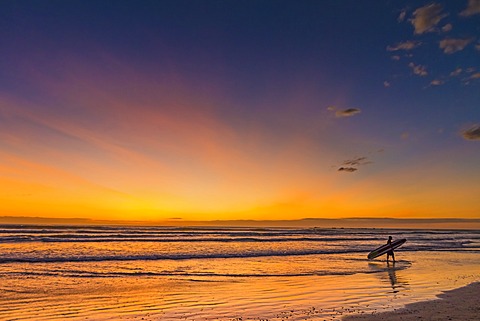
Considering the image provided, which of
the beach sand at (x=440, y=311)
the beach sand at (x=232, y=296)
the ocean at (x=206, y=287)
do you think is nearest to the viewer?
the beach sand at (x=440, y=311)

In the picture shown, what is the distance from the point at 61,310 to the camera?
41.7 ft

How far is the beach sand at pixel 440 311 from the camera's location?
36.9 ft

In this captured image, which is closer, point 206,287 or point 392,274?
point 206,287

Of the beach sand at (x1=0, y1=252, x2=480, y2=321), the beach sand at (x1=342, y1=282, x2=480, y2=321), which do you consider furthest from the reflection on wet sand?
the beach sand at (x1=342, y1=282, x2=480, y2=321)

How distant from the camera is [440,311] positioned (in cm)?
1220

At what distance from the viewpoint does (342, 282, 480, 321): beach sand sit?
1124 centimetres

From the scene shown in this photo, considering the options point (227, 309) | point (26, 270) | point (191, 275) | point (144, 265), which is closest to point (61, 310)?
point (227, 309)

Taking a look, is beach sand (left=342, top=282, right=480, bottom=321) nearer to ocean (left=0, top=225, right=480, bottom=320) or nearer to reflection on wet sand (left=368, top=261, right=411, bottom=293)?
ocean (left=0, top=225, right=480, bottom=320)

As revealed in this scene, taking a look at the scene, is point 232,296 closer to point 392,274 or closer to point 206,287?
point 206,287

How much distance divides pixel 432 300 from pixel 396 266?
43.8 feet

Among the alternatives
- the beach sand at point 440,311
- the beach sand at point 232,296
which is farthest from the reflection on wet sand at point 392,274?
the beach sand at point 440,311

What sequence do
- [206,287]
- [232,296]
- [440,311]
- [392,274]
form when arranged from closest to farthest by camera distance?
1. [440,311]
2. [232,296]
3. [206,287]
4. [392,274]

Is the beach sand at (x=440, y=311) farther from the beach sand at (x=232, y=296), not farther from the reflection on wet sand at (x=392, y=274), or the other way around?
the reflection on wet sand at (x=392, y=274)

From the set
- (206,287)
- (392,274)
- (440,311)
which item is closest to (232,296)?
(206,287)
